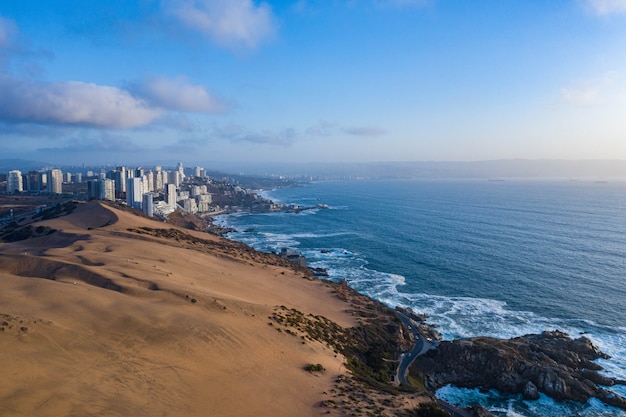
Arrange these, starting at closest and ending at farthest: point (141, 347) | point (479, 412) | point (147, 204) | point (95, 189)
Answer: point (141, 347), point (479, 412), point (147, 204), point (95, 189)

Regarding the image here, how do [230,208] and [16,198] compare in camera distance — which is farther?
[230,208]

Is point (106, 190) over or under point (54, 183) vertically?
under

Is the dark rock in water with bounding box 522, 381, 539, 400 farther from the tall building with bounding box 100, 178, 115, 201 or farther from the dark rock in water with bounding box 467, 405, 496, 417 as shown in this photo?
the tall building with bounding box 100, 178, 115, 201

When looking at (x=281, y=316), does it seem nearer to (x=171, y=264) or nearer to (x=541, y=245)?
(x=171, y=264)

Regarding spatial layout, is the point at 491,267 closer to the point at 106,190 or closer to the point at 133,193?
the point at 133,193

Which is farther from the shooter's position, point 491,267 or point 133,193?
point 133,193

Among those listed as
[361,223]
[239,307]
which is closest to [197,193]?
[361,223]

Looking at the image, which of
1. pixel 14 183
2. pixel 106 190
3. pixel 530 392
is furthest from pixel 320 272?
pixel 14 183

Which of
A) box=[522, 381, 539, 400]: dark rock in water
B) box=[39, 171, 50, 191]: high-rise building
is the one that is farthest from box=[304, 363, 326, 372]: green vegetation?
Answer: box=[39, 171, 50, 191]: high-rise building
